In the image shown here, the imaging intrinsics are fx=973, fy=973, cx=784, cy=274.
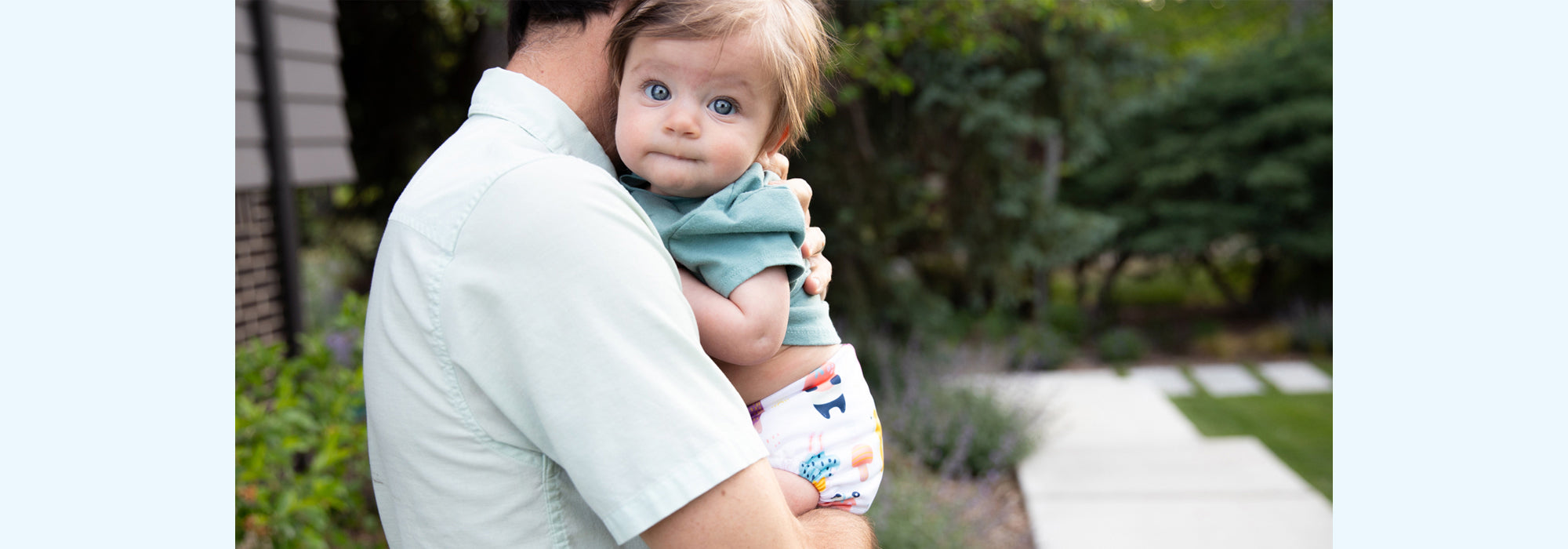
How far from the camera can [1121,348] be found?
27.0 ft

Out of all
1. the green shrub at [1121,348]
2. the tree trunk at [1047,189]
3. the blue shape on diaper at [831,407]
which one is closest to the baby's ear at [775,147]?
the blue shape on diaper at [831,407]

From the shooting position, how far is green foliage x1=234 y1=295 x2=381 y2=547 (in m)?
2.33

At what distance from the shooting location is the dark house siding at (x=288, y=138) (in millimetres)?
3424

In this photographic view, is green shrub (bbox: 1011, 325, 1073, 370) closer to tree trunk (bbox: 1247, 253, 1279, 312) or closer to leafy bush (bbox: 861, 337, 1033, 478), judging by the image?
tree trunk (bbox: 1247, 253, 1279, 312)

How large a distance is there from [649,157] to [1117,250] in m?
8.46

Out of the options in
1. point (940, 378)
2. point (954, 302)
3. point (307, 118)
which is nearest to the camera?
point (307, 118)

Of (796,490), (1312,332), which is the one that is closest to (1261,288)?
(1312,332)

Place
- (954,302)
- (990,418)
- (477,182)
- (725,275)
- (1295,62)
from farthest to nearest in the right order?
1. (954,302)
2. (1295,62)
3. (990,418)
4. (725,275)
5. (477,182)

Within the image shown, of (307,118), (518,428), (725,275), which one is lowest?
(518,428)

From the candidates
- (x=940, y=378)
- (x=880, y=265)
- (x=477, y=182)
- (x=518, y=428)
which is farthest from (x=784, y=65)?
(x=880, y=265)

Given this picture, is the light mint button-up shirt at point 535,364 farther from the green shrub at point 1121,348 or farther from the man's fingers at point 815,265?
the green shrub at point 1121,348

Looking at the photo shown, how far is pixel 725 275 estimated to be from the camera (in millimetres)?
1112

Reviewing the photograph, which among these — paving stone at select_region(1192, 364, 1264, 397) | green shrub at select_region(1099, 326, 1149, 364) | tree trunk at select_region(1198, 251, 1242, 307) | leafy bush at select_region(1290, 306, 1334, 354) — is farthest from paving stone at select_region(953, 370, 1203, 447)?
tree trunk at select_region(1198, 251, 1242, 307)

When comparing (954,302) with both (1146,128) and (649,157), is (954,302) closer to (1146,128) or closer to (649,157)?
(1146,128)
